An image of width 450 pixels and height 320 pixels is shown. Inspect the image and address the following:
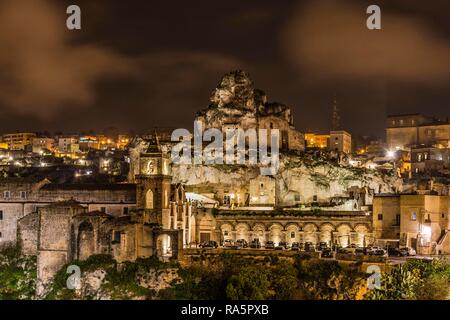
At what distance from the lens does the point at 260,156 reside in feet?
268

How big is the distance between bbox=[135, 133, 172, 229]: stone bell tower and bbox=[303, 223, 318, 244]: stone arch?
49.3ft

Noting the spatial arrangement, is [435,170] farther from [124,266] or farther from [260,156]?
[124,266]

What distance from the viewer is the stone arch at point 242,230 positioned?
2633 inches

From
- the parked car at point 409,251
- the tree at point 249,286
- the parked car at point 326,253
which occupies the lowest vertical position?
the tree at point 249,286

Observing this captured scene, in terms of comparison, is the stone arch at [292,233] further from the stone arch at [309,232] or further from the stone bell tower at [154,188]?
the stone bell tower at [154,188]

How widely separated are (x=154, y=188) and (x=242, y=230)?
1319cm

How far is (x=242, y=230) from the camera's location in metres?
66.9

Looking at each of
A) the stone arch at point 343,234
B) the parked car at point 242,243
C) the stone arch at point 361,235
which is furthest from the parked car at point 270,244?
the stone arch at point 361,235

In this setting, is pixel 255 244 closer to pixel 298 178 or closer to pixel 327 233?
pixel 327 233

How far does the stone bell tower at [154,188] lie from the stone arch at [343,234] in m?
17.3

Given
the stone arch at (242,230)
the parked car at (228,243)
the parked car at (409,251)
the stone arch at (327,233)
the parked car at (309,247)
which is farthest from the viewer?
the stone arch at (242,230)

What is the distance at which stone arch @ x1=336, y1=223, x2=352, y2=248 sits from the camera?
213ft

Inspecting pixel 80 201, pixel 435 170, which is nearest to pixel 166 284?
pixel 80 201
